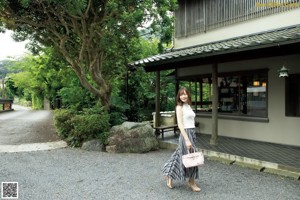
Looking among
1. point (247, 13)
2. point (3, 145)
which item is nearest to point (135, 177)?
point (3, 145)

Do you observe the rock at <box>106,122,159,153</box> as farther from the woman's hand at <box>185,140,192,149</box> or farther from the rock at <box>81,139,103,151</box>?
the woman's hand at <box>185,140,192,149</box>

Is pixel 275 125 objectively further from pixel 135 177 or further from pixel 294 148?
pixel 135 177

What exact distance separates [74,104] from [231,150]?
26.7ft

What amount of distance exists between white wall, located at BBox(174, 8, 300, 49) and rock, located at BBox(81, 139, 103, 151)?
5.75m

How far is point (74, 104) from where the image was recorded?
43.3ft

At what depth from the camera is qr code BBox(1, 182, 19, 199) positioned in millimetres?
4844

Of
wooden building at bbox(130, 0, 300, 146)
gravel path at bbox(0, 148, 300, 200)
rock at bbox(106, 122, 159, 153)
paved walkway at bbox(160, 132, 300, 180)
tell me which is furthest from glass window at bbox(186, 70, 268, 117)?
rock at bbox(106, 122, 159, 153)

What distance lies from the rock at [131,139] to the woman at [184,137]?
12.0ft

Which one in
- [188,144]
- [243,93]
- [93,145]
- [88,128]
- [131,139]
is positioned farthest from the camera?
[243,93]

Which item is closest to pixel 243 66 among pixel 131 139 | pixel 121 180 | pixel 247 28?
pixel 247 28

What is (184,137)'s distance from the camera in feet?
16.3

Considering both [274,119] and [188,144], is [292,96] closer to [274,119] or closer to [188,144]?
[274,119]

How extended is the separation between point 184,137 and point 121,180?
5.95ft

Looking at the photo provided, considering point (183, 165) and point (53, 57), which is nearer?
point (183, 165)
